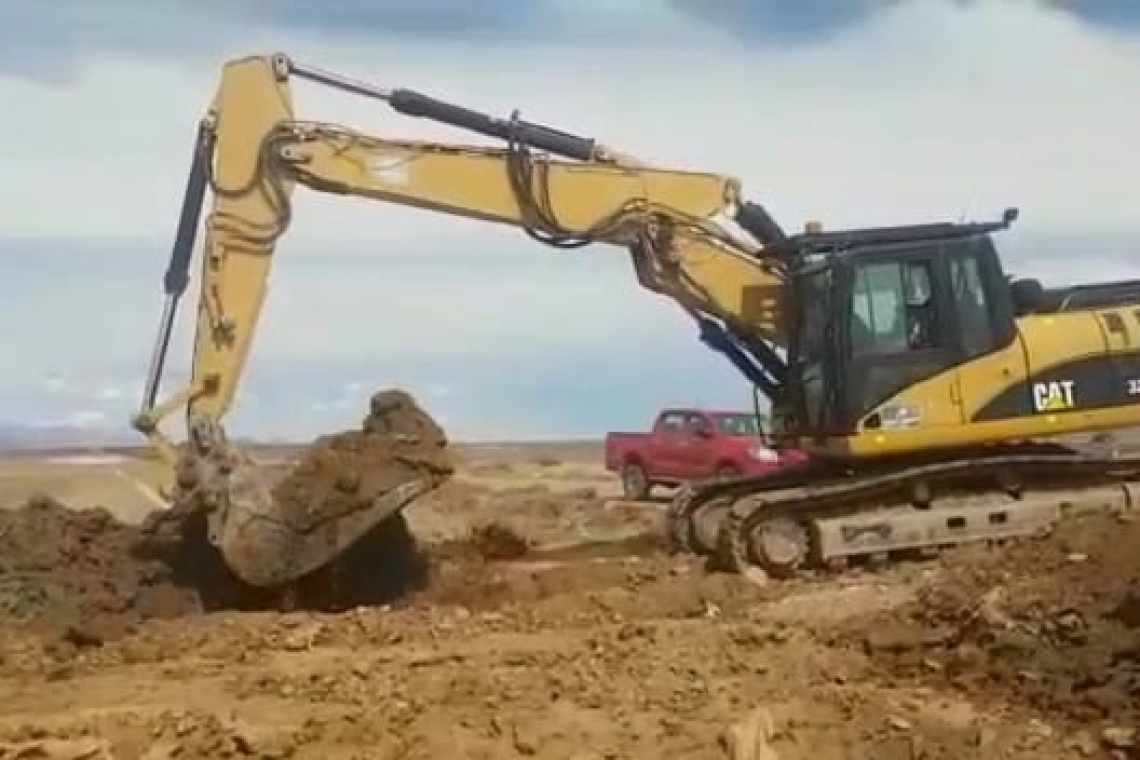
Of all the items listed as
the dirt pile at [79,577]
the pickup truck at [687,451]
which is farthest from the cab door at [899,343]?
the pickup truck at [687,451]

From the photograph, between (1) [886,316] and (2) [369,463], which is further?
(1) [886,316]

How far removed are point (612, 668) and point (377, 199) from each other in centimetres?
643

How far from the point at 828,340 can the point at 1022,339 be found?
1.60 meters

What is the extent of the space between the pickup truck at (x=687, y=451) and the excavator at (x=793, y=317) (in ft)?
35.2

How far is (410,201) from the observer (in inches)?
624

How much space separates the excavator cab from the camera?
15.6 metres

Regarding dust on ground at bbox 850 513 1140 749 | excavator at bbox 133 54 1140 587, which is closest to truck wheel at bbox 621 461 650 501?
excavator at bbox 133 54 1140 587

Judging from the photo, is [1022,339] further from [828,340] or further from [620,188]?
[620,188]

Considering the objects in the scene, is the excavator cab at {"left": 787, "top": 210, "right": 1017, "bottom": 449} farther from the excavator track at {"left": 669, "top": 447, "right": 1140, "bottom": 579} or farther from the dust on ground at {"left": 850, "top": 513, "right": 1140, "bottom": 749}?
the dust on ground at {"left": 850, "top": 513, "right": 1140, "bottom": 749}

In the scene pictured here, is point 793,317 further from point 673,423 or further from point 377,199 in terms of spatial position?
point 673,423

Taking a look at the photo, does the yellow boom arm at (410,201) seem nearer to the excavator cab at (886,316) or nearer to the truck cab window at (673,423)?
the excavator cab at (886,316)

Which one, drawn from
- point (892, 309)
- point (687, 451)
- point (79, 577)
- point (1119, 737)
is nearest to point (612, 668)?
point (1119, 737)

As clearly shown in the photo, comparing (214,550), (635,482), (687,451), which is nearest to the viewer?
(214,550)

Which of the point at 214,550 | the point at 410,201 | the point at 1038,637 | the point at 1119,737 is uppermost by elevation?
the point at 410,201
